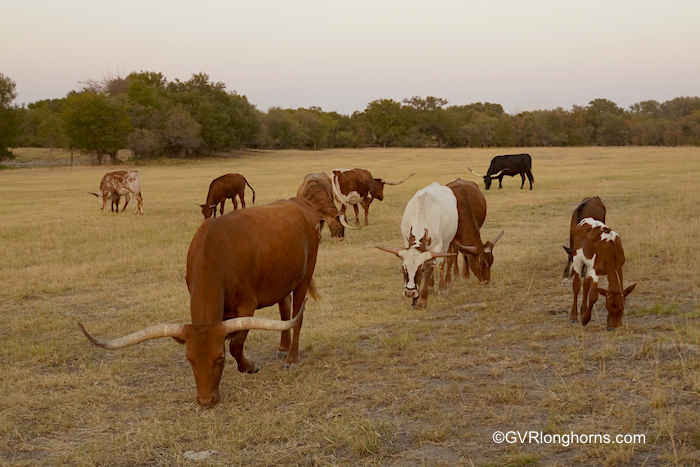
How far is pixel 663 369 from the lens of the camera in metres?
5.11

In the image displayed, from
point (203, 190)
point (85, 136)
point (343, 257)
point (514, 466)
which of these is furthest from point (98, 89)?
point (514, 466)

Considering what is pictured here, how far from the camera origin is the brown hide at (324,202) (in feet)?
47.9

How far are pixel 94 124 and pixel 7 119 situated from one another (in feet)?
22.6

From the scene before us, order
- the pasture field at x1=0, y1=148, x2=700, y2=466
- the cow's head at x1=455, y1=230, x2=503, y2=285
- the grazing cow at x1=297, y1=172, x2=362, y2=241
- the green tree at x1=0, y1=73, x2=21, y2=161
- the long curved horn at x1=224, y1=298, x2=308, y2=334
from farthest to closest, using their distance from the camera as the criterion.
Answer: the green tree at x1=0, y1=73, x2=21, y2=161
the grazing cow at x1=297, y1=172, x2=362, y2=241
the cow's head at x1=455, y1=230, x2=503, y2=285
the long curved horn at x1=224, y1=298, x2=308, y2=334
the pasture field at x1=0, y1=148, x2=700, y2=466

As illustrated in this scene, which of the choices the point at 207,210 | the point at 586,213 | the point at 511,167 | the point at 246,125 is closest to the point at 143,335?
the point at 586,213

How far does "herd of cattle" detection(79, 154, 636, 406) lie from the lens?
16.2 ft

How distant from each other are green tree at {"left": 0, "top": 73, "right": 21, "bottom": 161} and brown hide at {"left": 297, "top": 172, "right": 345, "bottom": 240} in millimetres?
45171

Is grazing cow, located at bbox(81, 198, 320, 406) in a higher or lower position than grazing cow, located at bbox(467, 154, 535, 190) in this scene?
lower

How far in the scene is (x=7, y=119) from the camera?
51812 mm

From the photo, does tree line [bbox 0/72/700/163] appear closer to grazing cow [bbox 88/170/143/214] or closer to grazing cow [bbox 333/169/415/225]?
grazing cow [bbox 88/170/143/214]

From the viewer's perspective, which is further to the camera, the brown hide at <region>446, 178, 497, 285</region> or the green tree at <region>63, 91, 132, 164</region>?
the green tree at <region>63, 91, 132, 164</region>

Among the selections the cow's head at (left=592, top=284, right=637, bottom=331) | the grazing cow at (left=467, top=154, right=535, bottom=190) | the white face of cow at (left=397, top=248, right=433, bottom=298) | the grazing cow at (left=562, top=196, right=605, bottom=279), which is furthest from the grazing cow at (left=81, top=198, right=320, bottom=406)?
the grazing cow at (left=467, top=154, right=535, bottom=190)

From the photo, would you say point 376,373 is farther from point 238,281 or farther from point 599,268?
point 599,268

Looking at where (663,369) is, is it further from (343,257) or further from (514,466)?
(343,257)
